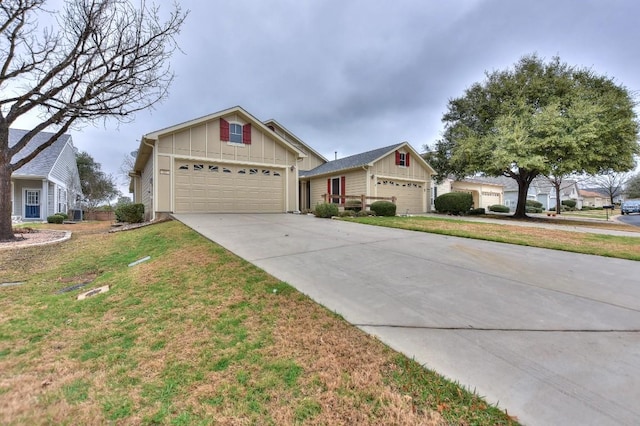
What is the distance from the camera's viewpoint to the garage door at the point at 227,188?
12805 millimetres

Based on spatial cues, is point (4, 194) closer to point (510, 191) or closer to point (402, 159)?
point (402, 159)

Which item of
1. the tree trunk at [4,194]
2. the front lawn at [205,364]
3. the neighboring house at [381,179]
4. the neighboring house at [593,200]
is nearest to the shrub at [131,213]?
the tree trunk at [4,194]

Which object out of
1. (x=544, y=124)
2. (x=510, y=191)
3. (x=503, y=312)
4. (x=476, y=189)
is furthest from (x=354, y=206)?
(x=510, y=191)

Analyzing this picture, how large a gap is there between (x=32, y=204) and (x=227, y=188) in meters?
15.3

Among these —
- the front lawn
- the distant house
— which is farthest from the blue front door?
the distant house

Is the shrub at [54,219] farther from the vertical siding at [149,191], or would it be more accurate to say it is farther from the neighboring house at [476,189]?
the neighboring house at [476,189]

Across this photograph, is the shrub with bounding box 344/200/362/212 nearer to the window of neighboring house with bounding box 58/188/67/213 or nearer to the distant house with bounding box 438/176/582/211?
the distant house with bounding box 438/176/582/211

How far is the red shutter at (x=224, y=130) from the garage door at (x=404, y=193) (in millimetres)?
9350

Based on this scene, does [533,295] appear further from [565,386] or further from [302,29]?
[302,29]

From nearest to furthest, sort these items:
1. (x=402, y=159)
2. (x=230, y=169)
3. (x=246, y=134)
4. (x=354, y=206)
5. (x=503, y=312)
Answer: (x=503, y=312)
(x=230, y=169)
(x=246, y=134)
(x=354, y=206)
(x=402, y=159)

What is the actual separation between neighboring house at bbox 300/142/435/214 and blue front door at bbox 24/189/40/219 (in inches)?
696

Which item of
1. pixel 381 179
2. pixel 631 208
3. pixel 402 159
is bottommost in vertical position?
pixel 631 208

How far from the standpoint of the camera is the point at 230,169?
45.6ft

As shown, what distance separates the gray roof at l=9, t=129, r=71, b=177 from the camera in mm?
17688
